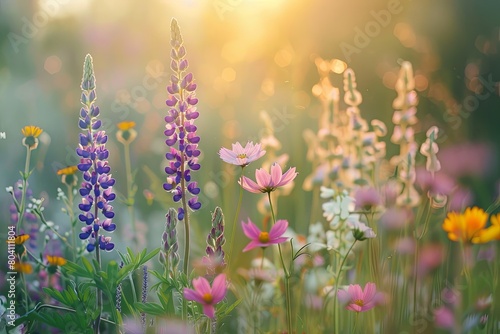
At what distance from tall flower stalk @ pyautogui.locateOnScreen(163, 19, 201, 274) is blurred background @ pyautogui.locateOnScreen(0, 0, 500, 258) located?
399 millimetres

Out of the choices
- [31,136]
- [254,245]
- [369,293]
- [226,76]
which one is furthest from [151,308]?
[226,76]

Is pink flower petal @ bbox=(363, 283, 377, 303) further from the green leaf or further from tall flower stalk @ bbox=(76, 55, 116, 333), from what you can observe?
tall flower stalk @ bbox=(76, 55, 116, 333)

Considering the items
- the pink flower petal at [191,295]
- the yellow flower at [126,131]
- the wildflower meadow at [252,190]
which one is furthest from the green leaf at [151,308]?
the yellow flower at [126,131]

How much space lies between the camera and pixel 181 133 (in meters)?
1.45

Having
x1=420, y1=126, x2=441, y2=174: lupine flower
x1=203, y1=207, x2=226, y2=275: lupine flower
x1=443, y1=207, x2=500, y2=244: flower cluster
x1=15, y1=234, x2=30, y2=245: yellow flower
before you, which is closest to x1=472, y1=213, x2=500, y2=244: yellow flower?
x1=443, y1=207, x2=500, y2=244: flower cluster

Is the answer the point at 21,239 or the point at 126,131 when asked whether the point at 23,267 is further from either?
the point at 126,131

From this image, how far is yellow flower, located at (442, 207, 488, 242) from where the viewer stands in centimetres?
155

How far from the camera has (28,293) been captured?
1.84m

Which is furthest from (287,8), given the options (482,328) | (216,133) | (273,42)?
(482,328)

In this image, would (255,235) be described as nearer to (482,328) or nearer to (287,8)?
(482,328)

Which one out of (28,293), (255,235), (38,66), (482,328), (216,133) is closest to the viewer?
(255,235)

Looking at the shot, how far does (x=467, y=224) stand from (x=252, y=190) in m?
0.49

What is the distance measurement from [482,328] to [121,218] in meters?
1.12

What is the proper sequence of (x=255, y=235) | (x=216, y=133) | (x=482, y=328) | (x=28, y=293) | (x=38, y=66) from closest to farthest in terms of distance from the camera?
(x=255, y=235) → (x=482, y=328) → (x=28, y=293) → (x=216, y=133) → (x=38, y=66)
